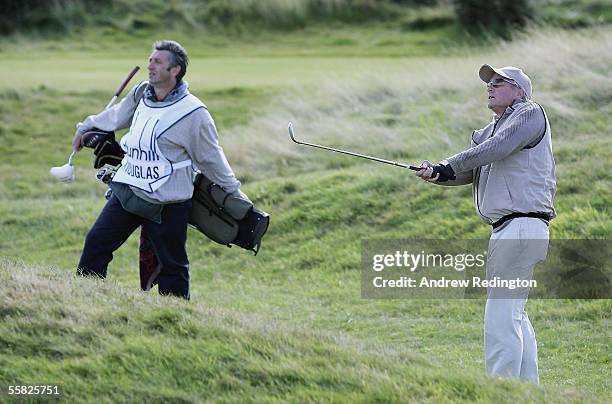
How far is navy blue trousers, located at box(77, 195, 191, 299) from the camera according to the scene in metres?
7.40

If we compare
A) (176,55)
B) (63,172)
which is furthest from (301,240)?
(176,55)

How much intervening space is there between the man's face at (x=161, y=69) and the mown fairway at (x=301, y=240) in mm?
1320

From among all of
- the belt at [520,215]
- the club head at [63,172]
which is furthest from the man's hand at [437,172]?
the club head at [63,172]

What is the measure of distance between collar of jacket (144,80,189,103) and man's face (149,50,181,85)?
7cm

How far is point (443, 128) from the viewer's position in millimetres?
14961

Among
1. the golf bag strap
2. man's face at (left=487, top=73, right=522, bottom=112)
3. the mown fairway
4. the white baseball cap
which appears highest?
the white baseball cap

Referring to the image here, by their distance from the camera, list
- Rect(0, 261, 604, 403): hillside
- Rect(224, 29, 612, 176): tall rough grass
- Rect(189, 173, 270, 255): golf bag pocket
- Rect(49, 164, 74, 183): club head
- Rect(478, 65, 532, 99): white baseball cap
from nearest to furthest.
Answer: Rect(0, 261, 604, 403): hillside < Rect(478, 65, 532, 99): white baseball cap < Rect(189, 173, 270, 255): golf bag pocket < Rect(49, 164, 74, 183): club head < Rect(224, 29, 612, 176): tall rough grass

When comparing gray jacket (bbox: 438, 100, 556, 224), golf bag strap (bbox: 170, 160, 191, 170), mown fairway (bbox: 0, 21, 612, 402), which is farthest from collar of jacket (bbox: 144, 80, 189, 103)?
gray jacket (bbox: 438, 100, 556, 224)

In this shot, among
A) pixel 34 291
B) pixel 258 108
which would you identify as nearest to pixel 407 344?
pixel 34 291

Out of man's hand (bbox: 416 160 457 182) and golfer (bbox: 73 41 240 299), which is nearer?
man's hand (bbox: 416 160 457 182)

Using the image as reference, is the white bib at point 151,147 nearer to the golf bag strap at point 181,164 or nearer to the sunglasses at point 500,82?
the golf bag strap at point 181,164

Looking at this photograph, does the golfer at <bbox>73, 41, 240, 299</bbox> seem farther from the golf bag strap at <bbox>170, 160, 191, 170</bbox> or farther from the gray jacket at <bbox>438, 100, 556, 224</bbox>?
the gray jacket at <bbox>438, 100, 556, 224</bbox>

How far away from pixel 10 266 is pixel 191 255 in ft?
16.4

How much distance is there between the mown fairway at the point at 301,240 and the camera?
5766mm
